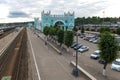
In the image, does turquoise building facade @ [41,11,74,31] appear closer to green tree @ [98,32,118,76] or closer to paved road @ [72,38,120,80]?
paved road @ [72,38,120,80]

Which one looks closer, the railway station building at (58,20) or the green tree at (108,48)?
the green tree at (108,48)

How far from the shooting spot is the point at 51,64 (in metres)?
37.1

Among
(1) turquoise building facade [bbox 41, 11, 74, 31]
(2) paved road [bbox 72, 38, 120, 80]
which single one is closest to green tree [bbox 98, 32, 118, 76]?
(2) paved road [bbox 72, 38, 120, 80]

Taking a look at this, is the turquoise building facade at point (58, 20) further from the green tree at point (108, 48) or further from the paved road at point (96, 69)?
→ the green tree at point (108, 48)

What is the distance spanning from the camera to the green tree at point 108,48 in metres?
28.4

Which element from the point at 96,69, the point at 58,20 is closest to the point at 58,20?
the point at 58,20

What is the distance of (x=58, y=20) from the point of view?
120438 mm

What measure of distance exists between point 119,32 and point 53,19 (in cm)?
5025

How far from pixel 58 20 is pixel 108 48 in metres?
93.1

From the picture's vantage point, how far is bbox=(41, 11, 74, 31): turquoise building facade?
11900 centimetres

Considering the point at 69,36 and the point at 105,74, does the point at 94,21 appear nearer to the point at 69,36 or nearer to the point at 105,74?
the point at 69,36

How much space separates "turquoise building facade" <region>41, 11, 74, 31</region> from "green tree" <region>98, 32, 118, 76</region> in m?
88.2

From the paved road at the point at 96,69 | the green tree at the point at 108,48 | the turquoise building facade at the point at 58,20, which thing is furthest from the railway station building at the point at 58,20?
the green tree at the point at 108,48

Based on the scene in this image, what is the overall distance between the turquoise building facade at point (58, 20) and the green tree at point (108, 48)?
8820 centimetres
